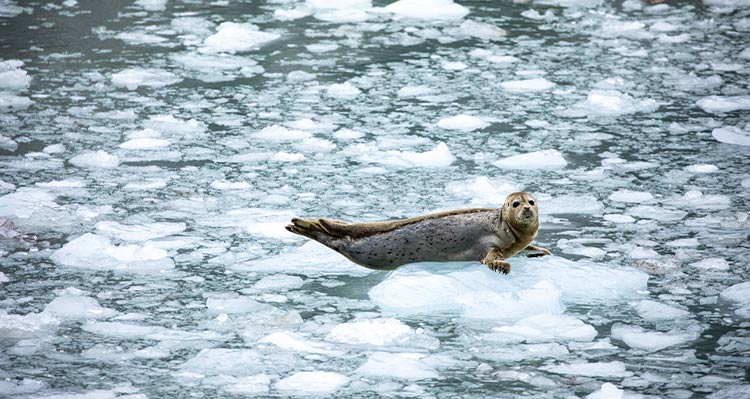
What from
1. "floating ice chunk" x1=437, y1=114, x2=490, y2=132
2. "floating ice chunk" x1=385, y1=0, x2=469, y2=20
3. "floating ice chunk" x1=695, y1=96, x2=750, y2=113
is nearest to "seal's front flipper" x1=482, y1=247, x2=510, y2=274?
"floating ice chunk" x1=437, y1=114, x2=490, y2=132

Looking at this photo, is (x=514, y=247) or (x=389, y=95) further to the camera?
(x=389, y=95)

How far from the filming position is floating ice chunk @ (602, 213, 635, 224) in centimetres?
454

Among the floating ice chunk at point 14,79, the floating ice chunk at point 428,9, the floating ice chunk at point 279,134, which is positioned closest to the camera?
the floating ice chunk at point 279,134

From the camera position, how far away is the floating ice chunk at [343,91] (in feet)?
20.6

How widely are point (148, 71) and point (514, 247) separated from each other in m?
3.44

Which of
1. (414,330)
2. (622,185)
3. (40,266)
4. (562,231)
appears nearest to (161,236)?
(40,266)

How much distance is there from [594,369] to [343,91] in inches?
130

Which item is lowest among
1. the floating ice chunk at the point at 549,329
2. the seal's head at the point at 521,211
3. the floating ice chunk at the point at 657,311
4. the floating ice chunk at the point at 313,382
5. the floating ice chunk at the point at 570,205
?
the floating ice chunk at the point at 570,205

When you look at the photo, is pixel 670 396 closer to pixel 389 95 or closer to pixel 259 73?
pixel 389 95

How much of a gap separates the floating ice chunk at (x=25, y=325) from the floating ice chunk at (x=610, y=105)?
315 cm

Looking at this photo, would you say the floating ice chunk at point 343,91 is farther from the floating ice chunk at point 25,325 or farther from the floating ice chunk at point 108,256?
the floating ice chunk at point 25,325

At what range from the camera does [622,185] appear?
494 cm

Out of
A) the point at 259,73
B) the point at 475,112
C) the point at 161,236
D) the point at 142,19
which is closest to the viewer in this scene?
the point at 161,236

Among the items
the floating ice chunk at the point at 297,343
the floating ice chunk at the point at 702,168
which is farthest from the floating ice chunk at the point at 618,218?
the floating ice chunk at the point at 297,343
